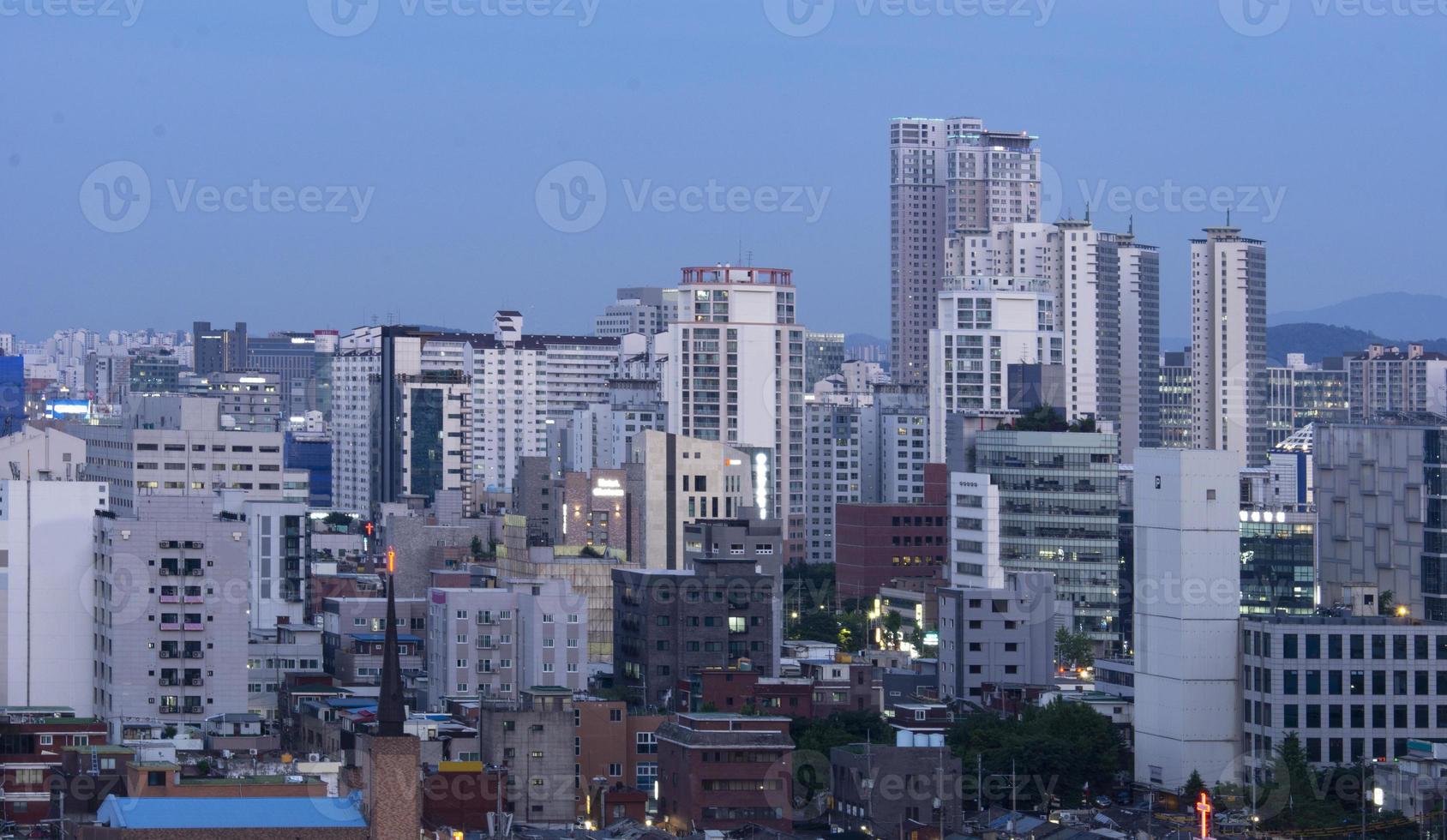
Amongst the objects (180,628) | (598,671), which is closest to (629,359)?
(598,671)

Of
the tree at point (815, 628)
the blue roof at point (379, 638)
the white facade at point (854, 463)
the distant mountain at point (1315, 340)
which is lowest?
the tree at point (815, 628)

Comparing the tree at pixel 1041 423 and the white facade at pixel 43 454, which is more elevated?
the tree at pixel 1041 423

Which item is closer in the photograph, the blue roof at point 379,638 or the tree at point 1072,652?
the blue roof at point 379,638

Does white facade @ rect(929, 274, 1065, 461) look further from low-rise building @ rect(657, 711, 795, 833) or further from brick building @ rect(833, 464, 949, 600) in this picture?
low-rise building @ rect(657, 711, 795, 833)

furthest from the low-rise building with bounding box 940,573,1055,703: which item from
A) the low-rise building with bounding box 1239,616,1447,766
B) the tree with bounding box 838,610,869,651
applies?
the tree with bounding box 838,610,869,651

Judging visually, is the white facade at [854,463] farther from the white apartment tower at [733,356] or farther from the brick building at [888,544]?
the brick building at [888,544]

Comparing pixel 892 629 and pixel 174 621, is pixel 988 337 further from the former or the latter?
pixel 174 621

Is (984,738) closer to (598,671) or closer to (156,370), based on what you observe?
(598,671)

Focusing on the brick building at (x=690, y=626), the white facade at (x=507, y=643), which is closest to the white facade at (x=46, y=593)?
the white facade at (x=507, y=643)
